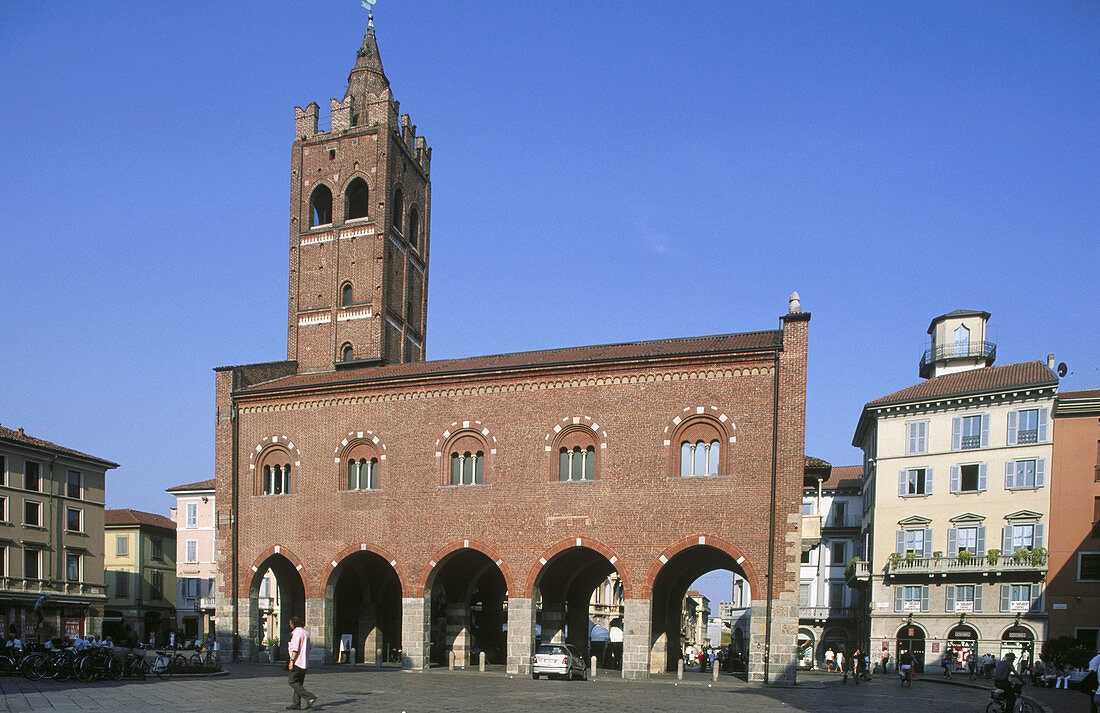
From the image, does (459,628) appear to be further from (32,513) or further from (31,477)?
(31,477)

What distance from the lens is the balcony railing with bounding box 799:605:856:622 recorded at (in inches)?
2480

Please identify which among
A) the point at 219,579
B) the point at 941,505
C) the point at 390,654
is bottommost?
the point at 390,654

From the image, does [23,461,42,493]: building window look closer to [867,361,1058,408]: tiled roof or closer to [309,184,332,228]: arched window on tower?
[309,184,332,228]: arched window on tower

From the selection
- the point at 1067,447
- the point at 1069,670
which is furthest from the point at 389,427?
the point at 1067,447

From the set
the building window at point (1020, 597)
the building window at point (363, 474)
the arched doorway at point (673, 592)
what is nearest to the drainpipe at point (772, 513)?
the arched doorway at point (673, 592)

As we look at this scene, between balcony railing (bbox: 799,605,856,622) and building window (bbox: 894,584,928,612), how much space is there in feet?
46.3

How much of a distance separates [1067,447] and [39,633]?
50.6m

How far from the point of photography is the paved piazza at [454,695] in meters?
19.1

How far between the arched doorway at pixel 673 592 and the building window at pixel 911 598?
15.6 metres

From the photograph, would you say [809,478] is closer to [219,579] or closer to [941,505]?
[941,505]

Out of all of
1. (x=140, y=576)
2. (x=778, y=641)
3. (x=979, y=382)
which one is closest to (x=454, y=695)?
(x=778, y=641)

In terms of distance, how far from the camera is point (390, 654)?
41.9 metres

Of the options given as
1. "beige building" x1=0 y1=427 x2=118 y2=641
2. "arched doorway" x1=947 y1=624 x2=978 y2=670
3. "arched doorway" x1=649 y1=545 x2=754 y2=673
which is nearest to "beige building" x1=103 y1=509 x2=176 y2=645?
"beige building" x1=0 y1=427 x2=118 y2=641

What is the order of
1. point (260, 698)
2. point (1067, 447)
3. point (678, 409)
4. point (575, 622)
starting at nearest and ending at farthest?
point (260, 698)
point (678, 409)
point (575, 622)
point (1067, 447)
